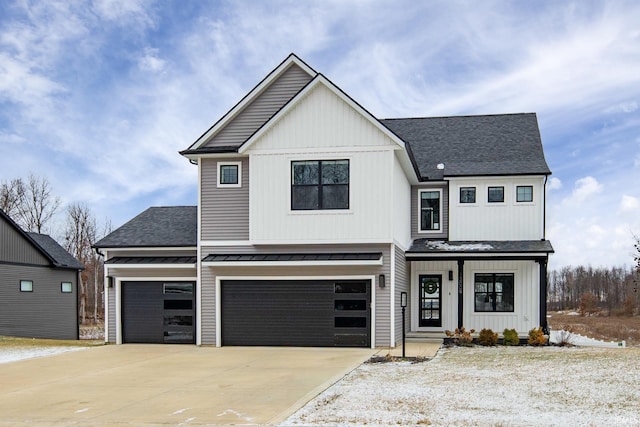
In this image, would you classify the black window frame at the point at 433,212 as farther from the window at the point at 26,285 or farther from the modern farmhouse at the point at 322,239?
the window at the point at 26,285

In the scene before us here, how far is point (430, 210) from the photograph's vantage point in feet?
72.1

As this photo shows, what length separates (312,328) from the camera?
18234mm

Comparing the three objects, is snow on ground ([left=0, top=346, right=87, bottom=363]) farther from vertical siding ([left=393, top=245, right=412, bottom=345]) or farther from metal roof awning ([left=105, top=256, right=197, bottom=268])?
vertical siding ([left=393, top=245, right=412, bottom=345])

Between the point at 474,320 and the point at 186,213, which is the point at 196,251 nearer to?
the point at 186,213

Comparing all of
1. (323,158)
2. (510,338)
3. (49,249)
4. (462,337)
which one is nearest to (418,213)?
(462,337)

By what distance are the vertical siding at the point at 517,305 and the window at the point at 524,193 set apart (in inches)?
76.9

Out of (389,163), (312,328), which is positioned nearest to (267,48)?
(389,163)

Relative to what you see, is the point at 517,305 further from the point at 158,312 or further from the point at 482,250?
the point at 158,312

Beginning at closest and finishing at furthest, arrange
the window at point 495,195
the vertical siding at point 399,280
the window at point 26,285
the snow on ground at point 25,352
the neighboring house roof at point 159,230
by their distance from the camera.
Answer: the snow on ground at point 25,352
the vertical siding at point 399,280
the neighboring house roof at point 159,230
the window at point 495,195
the window at point 26,285

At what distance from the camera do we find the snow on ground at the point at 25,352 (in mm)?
16197

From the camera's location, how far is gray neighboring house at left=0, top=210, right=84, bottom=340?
26234 millimetres

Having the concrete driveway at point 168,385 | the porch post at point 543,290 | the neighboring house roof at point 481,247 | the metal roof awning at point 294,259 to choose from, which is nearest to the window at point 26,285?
→ the concrete driveway at point 168,385

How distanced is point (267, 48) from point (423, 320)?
9.83 metres

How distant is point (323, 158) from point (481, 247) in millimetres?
5744
